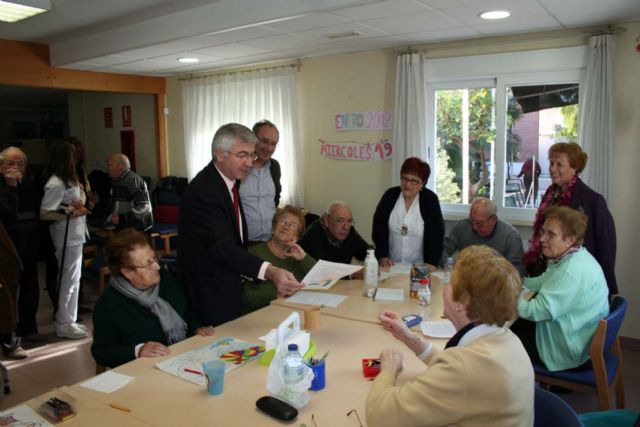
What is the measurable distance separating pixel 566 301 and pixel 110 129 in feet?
23.2

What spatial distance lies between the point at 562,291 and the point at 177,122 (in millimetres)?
5509

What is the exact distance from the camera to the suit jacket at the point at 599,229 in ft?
10.4

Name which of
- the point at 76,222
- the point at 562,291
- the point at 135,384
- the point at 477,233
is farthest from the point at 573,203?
the point at 76,222

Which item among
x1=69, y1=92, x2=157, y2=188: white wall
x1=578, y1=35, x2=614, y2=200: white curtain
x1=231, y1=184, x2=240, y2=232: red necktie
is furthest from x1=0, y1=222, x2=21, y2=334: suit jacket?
x1=578, y1=35, x2=614, y2=200: white curtain

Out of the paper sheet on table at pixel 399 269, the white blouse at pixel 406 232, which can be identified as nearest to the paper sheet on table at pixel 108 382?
the paper sheet on table at pixel 399 269

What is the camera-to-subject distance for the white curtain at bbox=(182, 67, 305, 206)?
5.59m

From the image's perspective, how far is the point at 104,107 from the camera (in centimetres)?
788

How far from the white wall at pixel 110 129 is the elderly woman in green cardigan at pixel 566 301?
223 inches

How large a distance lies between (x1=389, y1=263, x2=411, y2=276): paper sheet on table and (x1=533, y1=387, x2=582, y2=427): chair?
1.85 meters

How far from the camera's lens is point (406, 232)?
3.63 m

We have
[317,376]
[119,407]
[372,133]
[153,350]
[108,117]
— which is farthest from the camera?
[108,117]

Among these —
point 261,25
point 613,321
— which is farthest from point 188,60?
point 613,321

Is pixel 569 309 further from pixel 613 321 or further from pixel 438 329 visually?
pixel 438 329

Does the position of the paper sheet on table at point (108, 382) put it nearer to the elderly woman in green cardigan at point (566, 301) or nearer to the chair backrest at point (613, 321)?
the elderly woman in green cardigan at point (566, 301)
